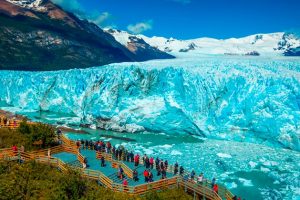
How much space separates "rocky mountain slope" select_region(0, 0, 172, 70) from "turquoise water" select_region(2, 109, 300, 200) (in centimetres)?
4847

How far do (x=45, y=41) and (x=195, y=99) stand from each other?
63.4 m

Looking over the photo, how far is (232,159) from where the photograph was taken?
24.1 metres

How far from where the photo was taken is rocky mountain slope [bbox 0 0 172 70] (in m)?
79.1

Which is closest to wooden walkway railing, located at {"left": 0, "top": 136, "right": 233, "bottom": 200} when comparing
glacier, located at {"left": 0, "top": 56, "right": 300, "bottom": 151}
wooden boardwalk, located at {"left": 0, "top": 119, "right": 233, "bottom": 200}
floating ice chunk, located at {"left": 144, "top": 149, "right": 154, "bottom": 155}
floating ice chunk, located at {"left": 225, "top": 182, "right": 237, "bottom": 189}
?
wooden boardwalk, located at {"left": 0, "top": 119, "right": 233, "bottom": 200}

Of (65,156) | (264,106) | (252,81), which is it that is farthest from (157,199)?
(252,81)

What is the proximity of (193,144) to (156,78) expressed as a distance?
7.61m

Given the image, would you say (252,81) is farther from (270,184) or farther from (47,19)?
(47,19)

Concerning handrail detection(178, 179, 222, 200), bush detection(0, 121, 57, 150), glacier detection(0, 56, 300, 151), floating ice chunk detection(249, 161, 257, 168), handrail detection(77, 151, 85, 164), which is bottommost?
floating ice chunk detection(249, 161, 257, 168)

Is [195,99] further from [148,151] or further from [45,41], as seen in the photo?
[45,41]

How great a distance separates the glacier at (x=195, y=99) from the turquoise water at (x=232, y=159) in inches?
38.9

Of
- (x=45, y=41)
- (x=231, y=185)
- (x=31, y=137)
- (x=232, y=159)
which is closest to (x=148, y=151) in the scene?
(x=232, y=159)

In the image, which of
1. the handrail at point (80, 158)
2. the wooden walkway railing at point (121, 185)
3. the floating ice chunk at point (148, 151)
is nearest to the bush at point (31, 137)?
the wooden walkway railing at point (121, 185)

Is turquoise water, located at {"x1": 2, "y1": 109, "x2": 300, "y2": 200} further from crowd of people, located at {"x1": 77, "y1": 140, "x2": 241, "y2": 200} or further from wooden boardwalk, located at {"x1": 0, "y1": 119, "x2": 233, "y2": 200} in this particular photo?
crowd of people, located at {"x1": 77, "y1": 140, "x2": 241, "y2": 200}

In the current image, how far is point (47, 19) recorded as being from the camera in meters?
99.8
